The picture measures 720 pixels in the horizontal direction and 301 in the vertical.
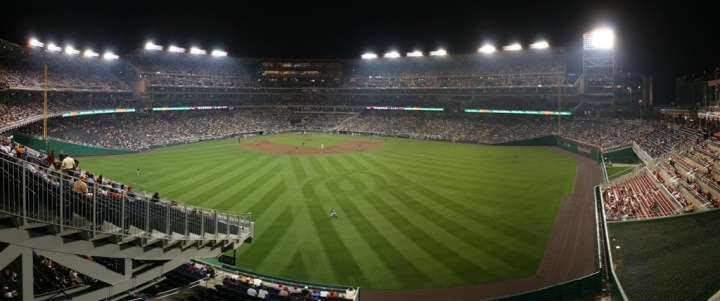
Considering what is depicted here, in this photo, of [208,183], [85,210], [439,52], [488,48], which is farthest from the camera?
[439,52]

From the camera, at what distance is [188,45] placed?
96750 millimetres

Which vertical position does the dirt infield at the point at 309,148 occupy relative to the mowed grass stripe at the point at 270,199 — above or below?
above

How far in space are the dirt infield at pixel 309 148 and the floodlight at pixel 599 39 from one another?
36042 mm

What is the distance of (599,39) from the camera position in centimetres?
7006

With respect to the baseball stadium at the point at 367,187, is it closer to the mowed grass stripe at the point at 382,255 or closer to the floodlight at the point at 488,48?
the mowed grass stripe at the point at 382,255

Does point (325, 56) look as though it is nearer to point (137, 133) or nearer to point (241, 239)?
point (137, 133)

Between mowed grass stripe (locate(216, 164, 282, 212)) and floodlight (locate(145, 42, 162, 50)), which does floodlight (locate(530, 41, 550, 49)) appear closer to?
mowed grass stripe (locate(216, 164, 282, 212))

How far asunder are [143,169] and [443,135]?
50.7 meters

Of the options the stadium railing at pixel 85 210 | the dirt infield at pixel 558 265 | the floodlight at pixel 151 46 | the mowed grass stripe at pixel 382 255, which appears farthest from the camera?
the floodlight at pixel 151 46

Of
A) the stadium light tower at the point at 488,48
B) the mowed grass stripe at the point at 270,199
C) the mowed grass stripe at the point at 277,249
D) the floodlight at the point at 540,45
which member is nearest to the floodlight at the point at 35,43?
the mowed grass stripe at the point at 270,199

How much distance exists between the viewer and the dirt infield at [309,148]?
60.9 meters

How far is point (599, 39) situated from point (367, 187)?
53.9 metres

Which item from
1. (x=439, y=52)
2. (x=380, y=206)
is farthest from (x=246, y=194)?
(x=439, y=52)

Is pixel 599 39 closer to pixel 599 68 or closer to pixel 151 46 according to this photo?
→ pixel 599 68
